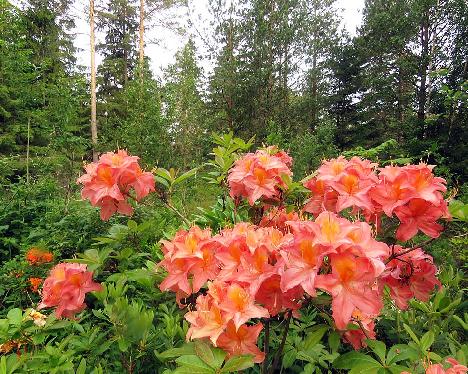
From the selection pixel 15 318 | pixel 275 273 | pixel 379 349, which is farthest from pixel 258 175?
pixel 15 318

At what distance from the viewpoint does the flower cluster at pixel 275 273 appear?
0.68 meters

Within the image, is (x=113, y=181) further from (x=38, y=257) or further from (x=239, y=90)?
(x=239, y=90)

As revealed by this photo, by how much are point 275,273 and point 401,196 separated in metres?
0.40

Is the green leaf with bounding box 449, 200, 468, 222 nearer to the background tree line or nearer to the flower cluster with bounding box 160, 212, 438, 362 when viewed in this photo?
the flower cluster with bounding box 160, 212, 438, 362

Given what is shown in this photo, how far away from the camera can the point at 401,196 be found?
91 cm

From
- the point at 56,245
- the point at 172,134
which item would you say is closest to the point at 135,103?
the point at 172,134

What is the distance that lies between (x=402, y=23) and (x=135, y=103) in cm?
1131

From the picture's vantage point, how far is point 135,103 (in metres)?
9.59

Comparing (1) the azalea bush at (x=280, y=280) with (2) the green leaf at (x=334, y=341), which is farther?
(2) the green leaf at (x=334, y=341)

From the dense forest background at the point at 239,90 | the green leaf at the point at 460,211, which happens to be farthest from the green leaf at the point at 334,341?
the dense forest background at the point at 239,90

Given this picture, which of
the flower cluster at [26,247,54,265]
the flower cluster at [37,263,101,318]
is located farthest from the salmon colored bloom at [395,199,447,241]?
the flower cluster at [26,247,54,265]

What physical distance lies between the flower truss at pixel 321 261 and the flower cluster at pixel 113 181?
0.94ft

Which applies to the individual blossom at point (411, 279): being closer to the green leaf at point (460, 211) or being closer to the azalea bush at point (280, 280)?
the azalea bush at point (280, 280)

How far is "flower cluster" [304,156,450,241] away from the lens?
891 mm
